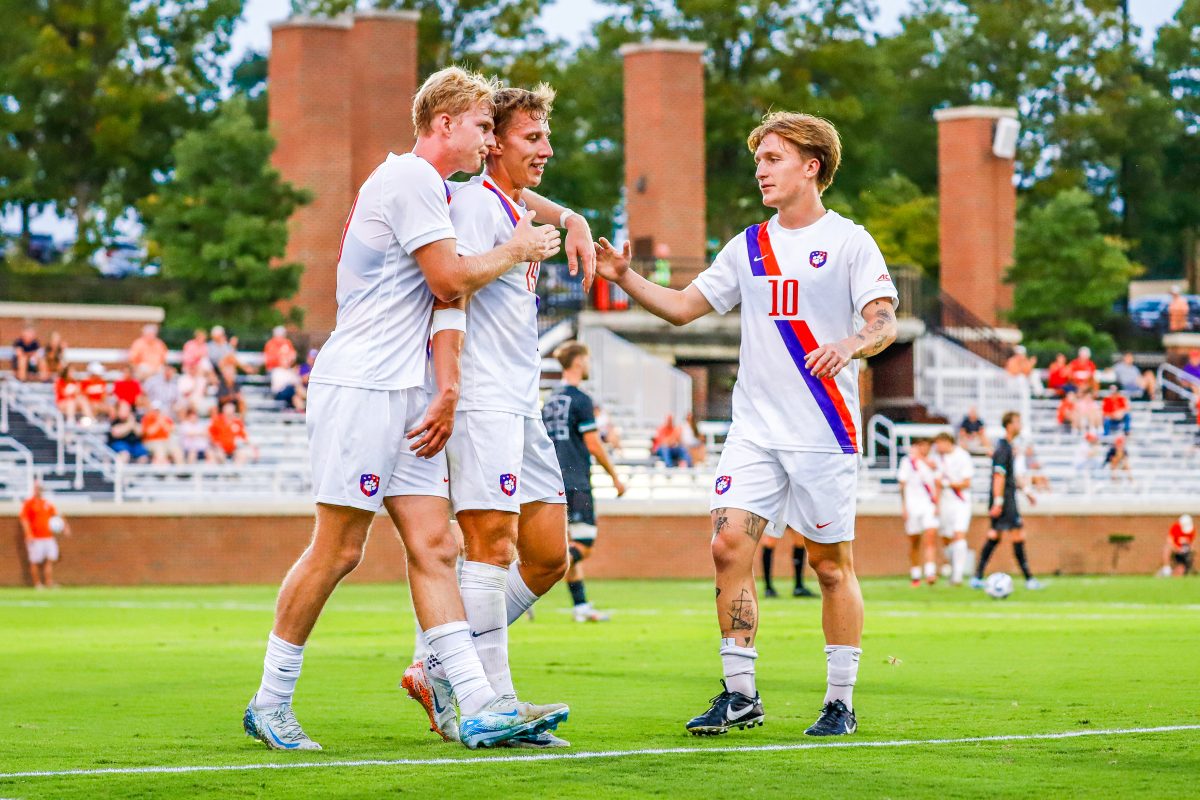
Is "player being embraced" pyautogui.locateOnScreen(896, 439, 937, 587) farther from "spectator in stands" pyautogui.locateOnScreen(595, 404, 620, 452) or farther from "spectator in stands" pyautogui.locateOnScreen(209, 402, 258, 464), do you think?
"spectator in stands" pyautogui.locateOnScreen(209, 402, 258, 464)

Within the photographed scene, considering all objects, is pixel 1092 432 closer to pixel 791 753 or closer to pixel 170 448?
pixel 170 448

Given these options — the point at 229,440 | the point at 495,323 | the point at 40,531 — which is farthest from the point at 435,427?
the point at 229,440

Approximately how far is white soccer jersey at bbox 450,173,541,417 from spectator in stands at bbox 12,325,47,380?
1020 inches

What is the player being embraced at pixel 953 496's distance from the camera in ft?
81.7

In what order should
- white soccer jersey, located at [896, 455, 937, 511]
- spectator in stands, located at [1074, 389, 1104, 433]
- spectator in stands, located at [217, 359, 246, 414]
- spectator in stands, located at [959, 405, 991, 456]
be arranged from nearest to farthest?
white soccer jersey, located at [896, 455, 937, 511] < spectator in stands, located at [217, 359, 246, 414] < spectator in stands, located at [959, 405, 991, 456] < spectator in stands, located at [1074, 389, 1104, 433]

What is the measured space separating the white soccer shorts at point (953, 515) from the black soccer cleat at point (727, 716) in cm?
1771

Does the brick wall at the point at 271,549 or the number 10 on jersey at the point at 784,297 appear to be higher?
the number 10 on jersey at the point at 784,297

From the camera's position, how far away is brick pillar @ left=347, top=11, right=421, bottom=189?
4700 centimetres

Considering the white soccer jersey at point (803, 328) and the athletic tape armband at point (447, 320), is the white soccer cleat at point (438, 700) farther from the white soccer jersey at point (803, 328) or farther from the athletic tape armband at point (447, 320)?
the white soccer jersey at point (803, 328)

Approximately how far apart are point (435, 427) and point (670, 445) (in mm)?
25552

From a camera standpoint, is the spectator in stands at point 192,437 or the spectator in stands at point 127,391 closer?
the spectator in stands at point 192,437

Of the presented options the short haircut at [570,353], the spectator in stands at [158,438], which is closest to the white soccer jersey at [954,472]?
the short haircut at [570,353]

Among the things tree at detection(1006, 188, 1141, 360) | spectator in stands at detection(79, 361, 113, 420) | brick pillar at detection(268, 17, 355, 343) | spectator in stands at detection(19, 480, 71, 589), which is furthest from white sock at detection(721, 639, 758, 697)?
tree at detection(1006, 188, 1141, 360)

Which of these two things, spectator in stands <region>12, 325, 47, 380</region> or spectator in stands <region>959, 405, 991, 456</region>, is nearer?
spectator in stands <region>12, 325, 47, 380</region>
